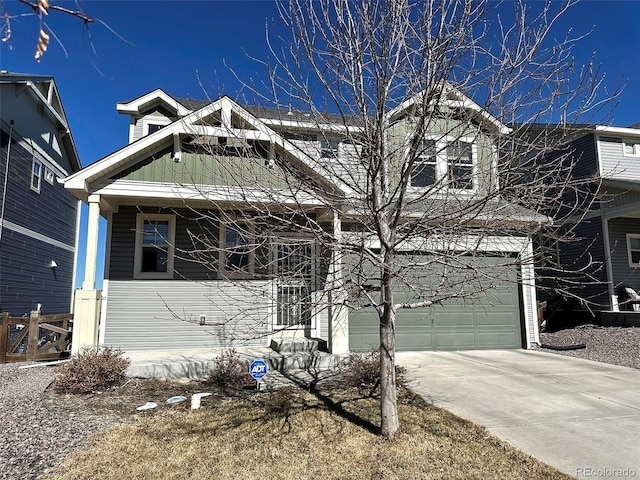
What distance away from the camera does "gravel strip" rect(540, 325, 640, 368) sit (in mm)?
9195

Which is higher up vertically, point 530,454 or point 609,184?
point 609,184

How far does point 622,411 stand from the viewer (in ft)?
17.3

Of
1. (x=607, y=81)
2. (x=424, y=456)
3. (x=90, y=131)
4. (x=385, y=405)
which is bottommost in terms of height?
(x=424, y=456)

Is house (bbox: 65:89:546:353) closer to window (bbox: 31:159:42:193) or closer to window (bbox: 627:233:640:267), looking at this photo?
window (bbox: 31:159:42:193)

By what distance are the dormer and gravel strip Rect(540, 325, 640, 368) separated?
1224 centimetres

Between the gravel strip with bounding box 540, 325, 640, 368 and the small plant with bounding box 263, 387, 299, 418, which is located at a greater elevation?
the gravel strip with bounding box 540, 325, 640, 368

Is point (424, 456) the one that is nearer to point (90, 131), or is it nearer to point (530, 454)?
point (530, 454)

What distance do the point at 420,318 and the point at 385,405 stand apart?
19.9ft

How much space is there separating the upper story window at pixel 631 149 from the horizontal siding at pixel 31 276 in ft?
72.3

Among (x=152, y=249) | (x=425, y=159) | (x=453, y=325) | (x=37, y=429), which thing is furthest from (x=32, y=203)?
(x=425, y=159)

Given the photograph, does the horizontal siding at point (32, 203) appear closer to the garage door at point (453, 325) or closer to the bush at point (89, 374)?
the bush at point (89, 374)

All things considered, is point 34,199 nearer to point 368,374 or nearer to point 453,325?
point 368,374

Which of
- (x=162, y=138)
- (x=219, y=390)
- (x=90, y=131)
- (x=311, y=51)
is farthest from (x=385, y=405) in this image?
(x=90, y=131)

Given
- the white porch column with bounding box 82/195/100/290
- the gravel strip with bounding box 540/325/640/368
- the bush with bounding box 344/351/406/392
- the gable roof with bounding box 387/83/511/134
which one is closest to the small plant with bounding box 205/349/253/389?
the bush with bounding box 344/351/406/392
